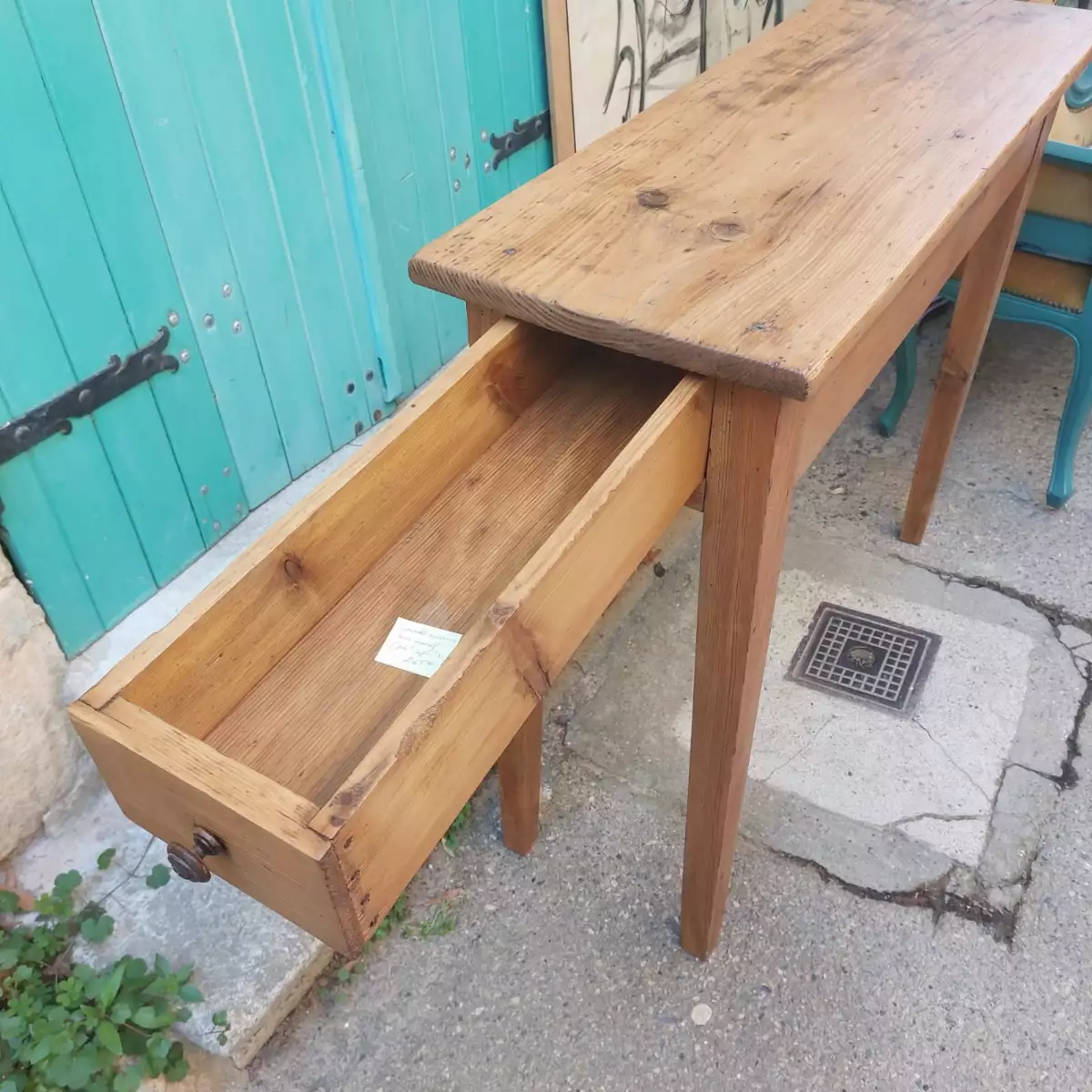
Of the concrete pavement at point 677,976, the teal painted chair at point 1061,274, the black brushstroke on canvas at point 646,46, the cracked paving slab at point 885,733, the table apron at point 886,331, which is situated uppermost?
the table apron at point 886,331

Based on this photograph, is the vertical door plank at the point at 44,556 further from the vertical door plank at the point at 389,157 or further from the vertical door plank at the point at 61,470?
the vertical door plank at the point at 389,157

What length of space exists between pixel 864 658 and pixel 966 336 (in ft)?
2.32

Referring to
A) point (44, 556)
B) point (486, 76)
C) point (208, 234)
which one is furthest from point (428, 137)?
point (44, 556)

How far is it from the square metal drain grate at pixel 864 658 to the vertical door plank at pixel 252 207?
1189mm

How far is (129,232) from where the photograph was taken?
61.6 inches

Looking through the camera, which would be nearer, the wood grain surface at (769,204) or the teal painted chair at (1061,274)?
the wood grain surface at (769,204)

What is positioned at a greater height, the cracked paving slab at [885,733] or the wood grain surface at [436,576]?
the wood grain surface at [436,576]

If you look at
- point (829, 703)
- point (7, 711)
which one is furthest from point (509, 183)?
point (7, 711)

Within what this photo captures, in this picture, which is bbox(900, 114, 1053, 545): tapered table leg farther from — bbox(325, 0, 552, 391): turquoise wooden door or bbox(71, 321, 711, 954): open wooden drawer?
bbox(325, 0, 552, 391): turquoise wooden door

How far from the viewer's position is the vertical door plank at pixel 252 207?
159 centimetres

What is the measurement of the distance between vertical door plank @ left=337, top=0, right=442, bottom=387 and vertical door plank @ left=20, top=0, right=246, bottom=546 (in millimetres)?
537

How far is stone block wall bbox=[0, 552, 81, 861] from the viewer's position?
1552mm

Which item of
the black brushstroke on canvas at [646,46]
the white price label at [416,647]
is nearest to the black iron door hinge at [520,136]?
the black brushstroke on canvas at [646,46]

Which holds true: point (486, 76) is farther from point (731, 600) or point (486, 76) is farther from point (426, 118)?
point (731, 600)
